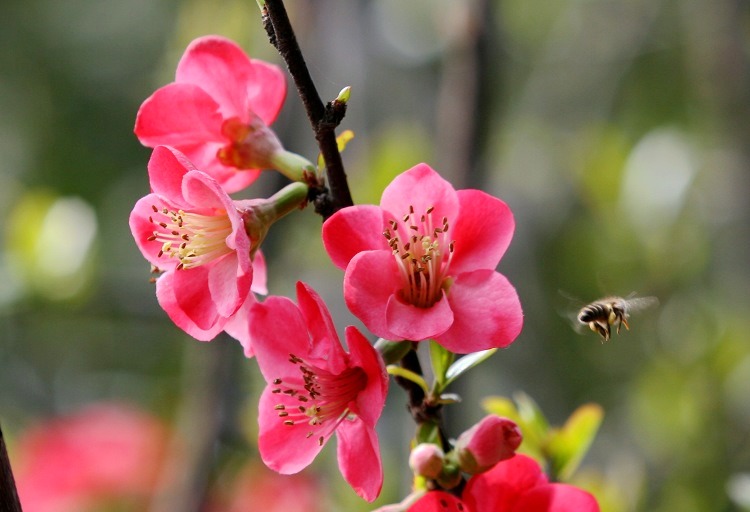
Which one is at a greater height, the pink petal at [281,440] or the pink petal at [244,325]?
the pink petal at [244,325]

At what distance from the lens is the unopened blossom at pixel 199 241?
821 millimetres

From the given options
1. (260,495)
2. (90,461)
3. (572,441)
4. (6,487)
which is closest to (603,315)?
(572,441)

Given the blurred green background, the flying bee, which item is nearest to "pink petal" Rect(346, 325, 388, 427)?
the flying bee

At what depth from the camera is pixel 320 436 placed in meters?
0.89

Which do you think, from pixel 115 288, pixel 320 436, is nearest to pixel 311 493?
pixel 115 288

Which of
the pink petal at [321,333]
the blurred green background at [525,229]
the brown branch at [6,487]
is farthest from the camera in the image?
the blurred green background at [525,229]

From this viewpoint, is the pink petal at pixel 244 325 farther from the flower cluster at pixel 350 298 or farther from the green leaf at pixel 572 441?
the green leaf at pixel 572 441

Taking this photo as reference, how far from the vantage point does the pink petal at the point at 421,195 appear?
867mm

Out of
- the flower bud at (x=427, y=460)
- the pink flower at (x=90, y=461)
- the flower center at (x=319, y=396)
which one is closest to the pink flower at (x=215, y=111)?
the flower center at (x=319, y=396)

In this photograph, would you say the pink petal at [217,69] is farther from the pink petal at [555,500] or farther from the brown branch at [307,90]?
the pink petal at [555,500]

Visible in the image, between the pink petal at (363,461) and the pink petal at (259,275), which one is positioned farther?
the pink petal at (259,275)

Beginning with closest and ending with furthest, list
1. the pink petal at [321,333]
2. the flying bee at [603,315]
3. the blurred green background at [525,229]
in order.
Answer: the pink petal at [321,333] → the flying bee at [603,315] → the blurred green background at [525,229]

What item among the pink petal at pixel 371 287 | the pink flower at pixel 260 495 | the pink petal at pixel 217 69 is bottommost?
the pink flower at pixel 260 495

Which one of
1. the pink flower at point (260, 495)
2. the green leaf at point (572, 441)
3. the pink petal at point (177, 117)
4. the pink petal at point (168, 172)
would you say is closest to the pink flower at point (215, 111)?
the pink petal at point (177, 117)
